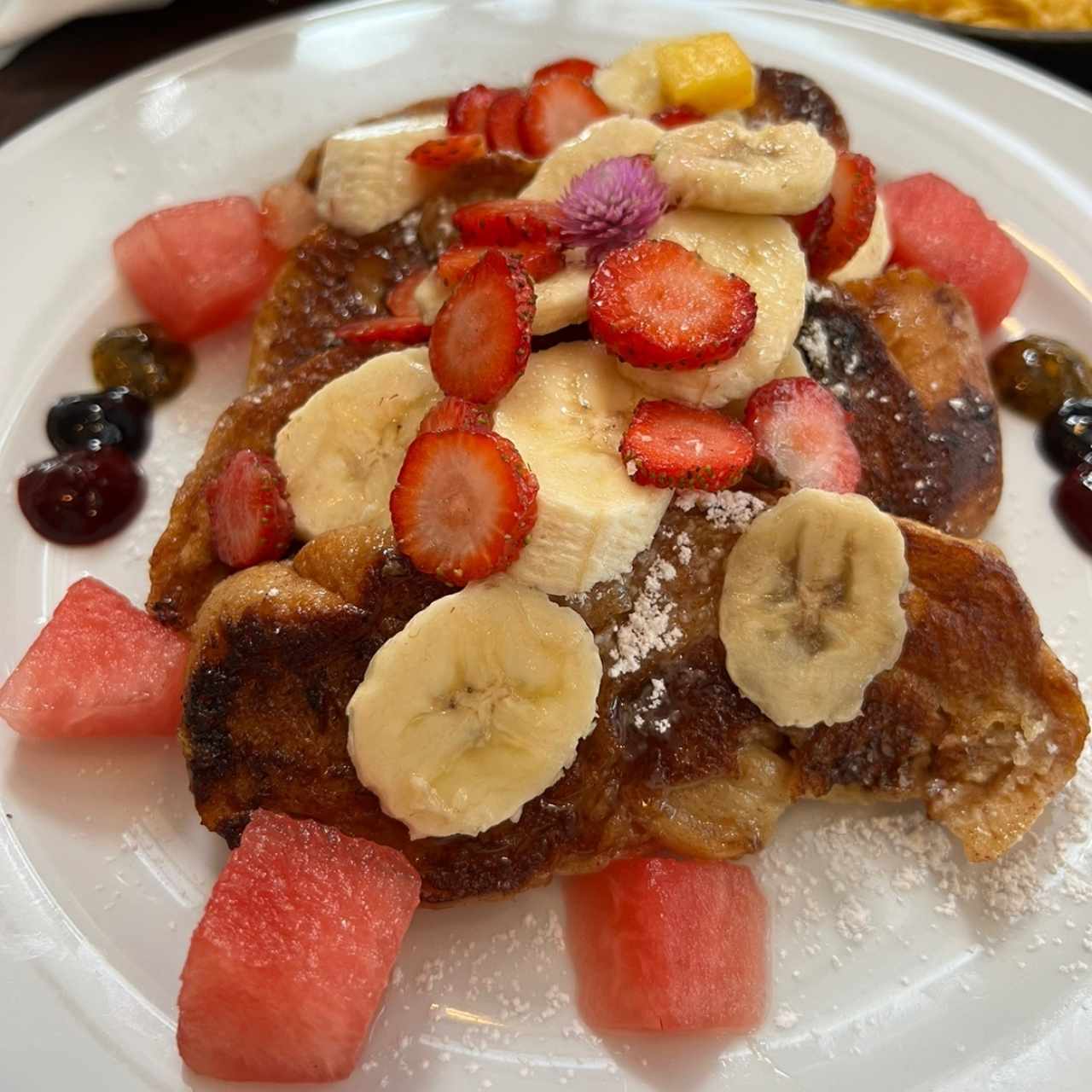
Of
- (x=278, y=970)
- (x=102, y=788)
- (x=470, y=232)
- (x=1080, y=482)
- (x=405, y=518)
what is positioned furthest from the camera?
(x=1080, y=482)

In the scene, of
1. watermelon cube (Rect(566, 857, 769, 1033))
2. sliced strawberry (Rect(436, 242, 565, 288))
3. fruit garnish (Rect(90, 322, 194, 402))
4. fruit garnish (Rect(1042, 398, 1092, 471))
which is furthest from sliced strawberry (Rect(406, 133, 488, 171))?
watermelon cube (Rect(566, 857, 769, 1033))

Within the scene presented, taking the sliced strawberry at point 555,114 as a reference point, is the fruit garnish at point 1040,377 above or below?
below

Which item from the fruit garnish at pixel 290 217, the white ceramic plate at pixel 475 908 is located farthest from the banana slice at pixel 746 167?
the fruit garnish at pixel 290 217

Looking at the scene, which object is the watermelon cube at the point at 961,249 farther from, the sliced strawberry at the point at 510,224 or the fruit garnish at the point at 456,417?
the fruit garnish at the point at 456,417

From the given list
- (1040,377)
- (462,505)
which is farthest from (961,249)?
(462,505)

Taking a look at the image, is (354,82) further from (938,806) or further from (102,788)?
(938,806)

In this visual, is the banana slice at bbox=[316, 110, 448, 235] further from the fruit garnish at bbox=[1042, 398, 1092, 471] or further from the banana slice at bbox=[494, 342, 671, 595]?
the fruit garnish at bbox=[1042, 398, 1092, 471]

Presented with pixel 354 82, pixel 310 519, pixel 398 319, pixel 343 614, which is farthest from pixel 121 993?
pixel 354 82
